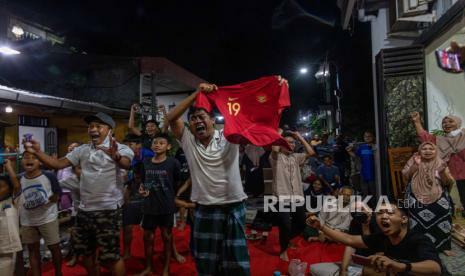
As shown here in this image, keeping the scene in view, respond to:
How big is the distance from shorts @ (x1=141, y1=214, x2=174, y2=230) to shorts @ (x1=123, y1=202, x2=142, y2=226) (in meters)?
0.62

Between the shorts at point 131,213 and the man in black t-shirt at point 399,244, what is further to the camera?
the shorts at point 131,213

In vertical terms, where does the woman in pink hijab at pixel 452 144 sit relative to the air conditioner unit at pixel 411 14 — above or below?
below

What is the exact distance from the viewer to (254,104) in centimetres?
367

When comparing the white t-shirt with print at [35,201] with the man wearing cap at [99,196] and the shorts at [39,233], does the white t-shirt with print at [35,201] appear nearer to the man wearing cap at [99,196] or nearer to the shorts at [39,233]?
the shorts at [39,233]

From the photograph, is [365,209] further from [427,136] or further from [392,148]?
[392,148]

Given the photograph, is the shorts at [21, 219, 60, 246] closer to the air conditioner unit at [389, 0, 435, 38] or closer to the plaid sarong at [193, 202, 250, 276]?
the plaid sarong at [193, 202, 250, 276]

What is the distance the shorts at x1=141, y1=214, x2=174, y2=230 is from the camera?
4.73 m

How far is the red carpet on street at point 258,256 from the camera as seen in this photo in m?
4.99

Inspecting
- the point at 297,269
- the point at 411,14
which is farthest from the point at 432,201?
the point at 411,14

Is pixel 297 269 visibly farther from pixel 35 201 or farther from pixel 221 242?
pixel 35 201

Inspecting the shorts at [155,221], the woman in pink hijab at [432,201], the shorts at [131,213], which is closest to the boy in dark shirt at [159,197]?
the shorts at [155,221]

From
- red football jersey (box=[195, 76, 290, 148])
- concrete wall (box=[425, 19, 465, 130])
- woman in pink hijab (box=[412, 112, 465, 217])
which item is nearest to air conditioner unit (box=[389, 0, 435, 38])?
concrete wall (box=[425, 19, 465, 130])

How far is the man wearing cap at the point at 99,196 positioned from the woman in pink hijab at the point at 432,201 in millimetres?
3870

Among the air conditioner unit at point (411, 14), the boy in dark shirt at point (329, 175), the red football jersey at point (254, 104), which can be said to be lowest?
the boy in dark shirt at point (329, 175)
